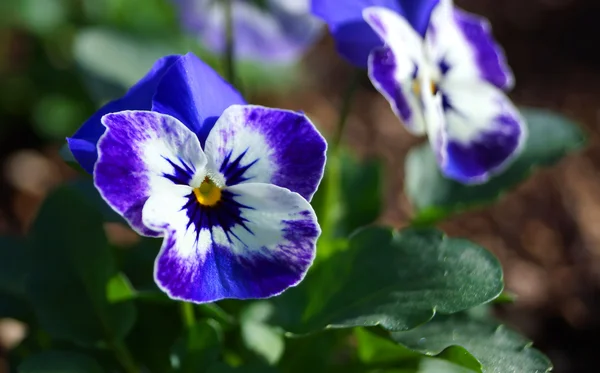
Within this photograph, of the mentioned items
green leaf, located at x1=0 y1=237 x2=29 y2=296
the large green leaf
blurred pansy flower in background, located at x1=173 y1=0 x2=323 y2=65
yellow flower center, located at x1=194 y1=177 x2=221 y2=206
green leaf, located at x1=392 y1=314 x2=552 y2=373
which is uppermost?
yellow flower center, located at x1=194 y1=177 x2=221 y2=206

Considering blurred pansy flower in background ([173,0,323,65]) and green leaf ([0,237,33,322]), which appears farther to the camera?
blurred pansy flower in background ([173,0,323,65])

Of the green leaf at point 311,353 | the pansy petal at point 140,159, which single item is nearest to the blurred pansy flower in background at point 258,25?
the green leaf at point 311,353

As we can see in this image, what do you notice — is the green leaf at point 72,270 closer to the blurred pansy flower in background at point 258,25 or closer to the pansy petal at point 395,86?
the pansy petal at point 395,86

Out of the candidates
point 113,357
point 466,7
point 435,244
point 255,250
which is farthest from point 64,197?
point 466,7

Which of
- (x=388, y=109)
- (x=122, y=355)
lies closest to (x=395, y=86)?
(x=122, y=355)

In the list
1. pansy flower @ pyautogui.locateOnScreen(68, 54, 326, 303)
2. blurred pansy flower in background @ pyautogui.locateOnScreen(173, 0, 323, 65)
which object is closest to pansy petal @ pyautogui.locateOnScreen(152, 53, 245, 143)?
pansy flower @ pyautogui.locateOnScreen(68, 54, 326, 303)

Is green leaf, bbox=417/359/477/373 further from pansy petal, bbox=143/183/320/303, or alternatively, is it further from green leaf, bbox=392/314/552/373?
pansy petal, bbox=143/183/320/303

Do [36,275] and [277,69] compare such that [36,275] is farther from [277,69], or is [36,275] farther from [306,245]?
[277,69]
